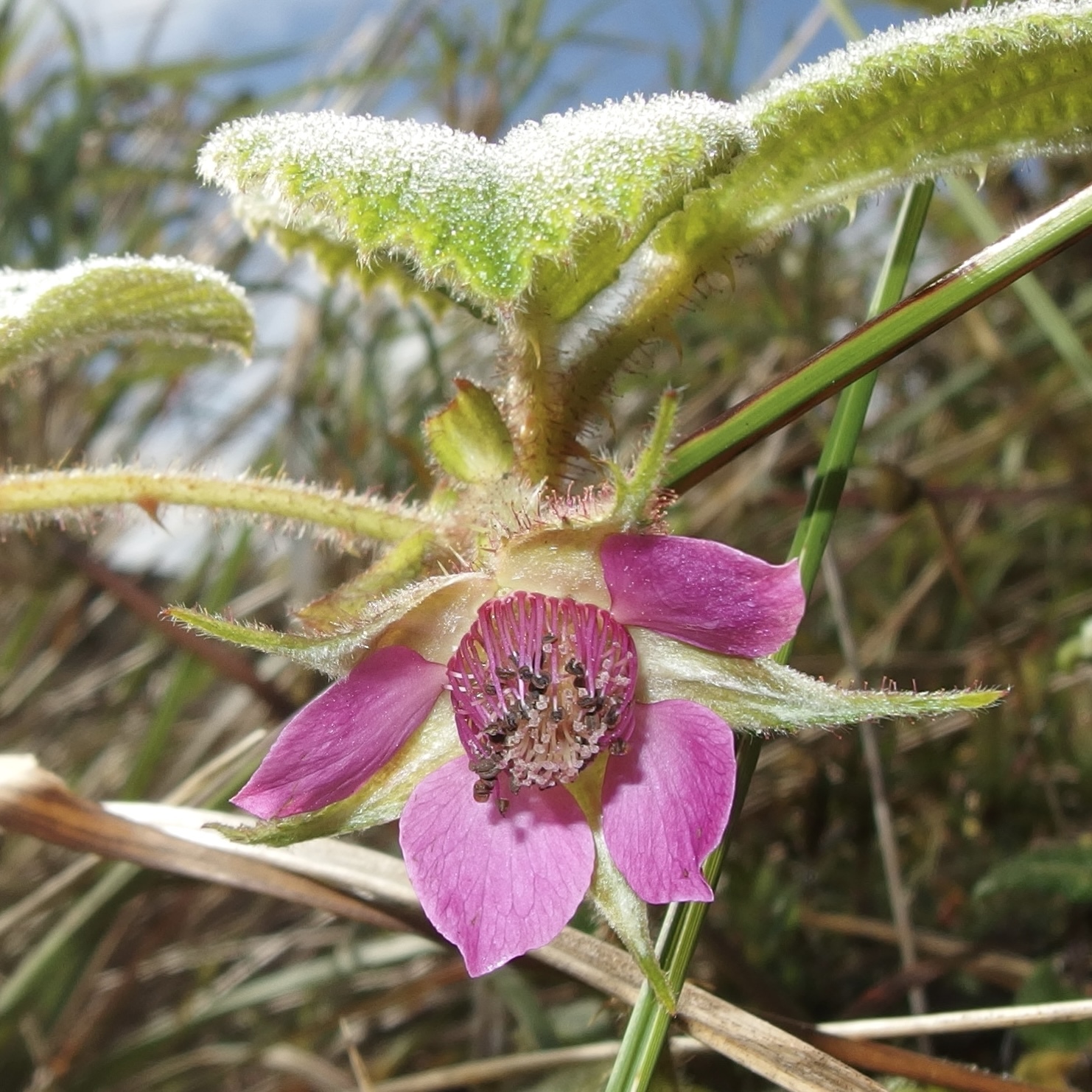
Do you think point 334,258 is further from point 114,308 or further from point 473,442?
point 473,442

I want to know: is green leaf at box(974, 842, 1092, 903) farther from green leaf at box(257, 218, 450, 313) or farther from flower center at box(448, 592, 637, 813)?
green leaf at box(257, 218, 450, 313)

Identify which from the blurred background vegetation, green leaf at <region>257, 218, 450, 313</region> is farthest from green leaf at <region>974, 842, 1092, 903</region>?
green leaf at <region>257, 218, 450, 313</region>

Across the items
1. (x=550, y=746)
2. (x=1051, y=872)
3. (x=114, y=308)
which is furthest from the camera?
(x=1051, y=872)

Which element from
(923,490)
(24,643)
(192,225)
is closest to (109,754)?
(24,643)

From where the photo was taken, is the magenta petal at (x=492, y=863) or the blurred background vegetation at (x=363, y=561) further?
the blurred background vegetation at (x=363, y=561)

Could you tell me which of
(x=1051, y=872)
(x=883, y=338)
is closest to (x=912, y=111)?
(x=883, y=338)

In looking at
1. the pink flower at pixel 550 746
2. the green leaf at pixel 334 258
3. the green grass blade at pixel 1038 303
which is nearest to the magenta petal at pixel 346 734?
the pink flower at pixel 550 746

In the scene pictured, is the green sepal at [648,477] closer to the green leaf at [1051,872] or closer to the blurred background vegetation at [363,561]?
the blurred background vegetation at [363,561]
